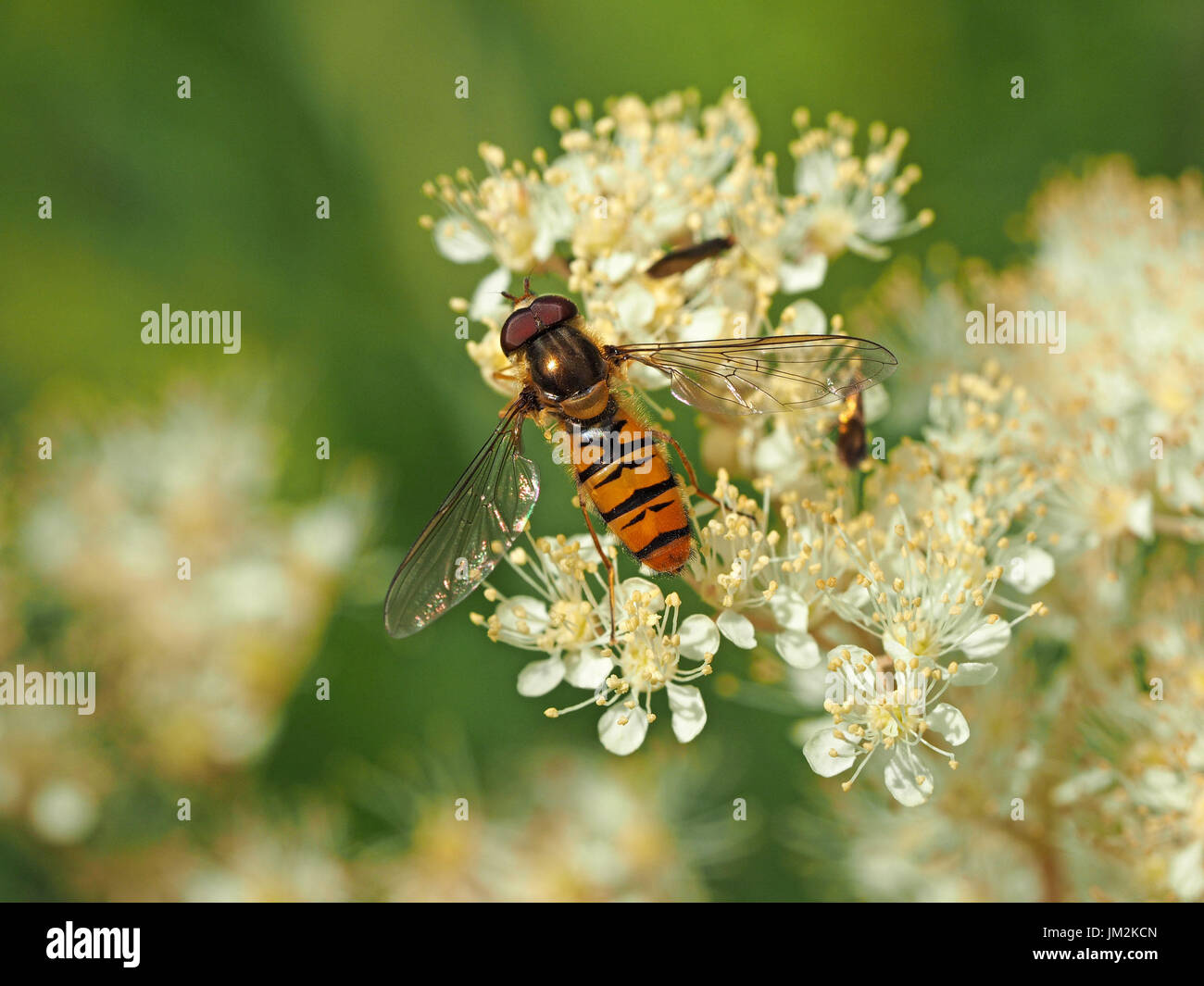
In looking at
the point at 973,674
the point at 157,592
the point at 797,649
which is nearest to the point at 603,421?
the point at 797,649

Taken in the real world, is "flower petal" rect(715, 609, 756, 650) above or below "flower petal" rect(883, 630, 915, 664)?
above

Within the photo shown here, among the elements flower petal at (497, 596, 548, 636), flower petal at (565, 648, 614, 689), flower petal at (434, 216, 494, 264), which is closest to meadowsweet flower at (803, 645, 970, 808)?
flower petal at (565, 648, 614, 689)

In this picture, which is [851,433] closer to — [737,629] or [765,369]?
[765,369]

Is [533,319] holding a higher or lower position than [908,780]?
higher

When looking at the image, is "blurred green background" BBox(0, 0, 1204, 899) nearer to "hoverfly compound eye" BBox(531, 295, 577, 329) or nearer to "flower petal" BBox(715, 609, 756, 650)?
"hoverfly compound eye" BBox(531, 295, 577, 329)

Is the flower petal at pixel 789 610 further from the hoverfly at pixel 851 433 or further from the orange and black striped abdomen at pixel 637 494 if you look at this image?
the hoverfly at pixel 851 433
